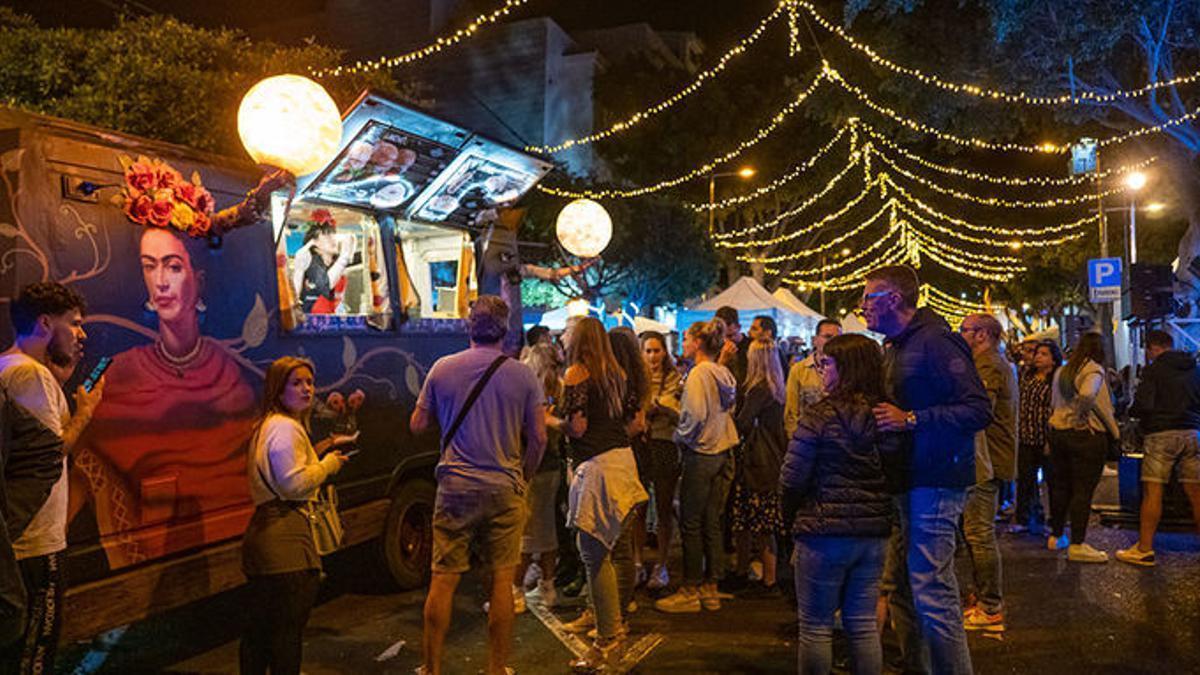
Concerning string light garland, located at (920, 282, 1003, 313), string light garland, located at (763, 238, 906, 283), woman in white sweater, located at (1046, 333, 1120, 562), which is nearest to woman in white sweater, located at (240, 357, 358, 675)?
woman in white sweater, located at (1046, 333, 1120, 562)

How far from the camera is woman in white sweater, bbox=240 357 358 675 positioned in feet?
12.9

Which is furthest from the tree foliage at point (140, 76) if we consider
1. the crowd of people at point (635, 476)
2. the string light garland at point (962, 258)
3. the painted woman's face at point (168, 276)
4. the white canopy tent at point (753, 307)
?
the string light garland at point (962, 258)

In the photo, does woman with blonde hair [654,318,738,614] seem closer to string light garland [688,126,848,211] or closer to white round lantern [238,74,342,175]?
white round lantern [238,74,342,175]

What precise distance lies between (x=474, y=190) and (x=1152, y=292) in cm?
1081

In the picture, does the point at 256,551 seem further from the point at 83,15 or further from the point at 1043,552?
the point at 83,15

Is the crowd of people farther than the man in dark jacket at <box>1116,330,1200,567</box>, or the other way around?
the man in dark jacket at <box>1116,330,1200,567</box>

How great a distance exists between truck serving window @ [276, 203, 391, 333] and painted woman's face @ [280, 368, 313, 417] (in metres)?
1.63

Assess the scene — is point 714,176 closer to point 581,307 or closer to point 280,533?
point 581,307

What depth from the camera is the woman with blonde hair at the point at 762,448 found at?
21.1 ft

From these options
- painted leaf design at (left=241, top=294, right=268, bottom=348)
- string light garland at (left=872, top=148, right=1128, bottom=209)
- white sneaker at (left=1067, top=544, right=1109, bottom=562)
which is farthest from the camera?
string light garland at (left=872, top=148, right=1128, bottom=209)

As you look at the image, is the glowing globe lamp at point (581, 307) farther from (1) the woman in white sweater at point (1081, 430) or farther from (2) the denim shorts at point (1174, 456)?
(2) the denim shorts at point (1174, 456)

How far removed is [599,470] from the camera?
5.05 meters

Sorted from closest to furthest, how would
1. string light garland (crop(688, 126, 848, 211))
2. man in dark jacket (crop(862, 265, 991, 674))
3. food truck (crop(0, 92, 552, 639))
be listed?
1. man in dark jacket (crop(862, 265, 991, 674))
2. food truck (crop(0, 92, 552, 639))
3. string light garland (crop(688, 126, 848, 211))

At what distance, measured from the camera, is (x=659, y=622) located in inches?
235
